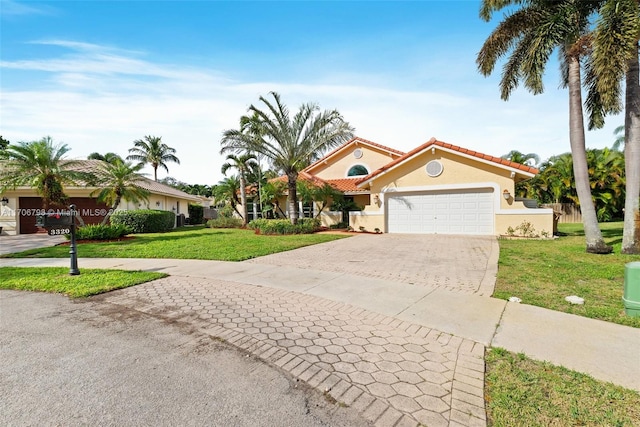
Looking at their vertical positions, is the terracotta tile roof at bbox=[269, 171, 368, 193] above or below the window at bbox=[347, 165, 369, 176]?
below

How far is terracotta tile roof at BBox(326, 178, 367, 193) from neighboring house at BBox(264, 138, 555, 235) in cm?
230

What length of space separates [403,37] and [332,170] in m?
14.3

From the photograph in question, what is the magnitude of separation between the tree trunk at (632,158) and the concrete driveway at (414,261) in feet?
12.2

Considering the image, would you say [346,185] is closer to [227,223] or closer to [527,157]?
[227,223]

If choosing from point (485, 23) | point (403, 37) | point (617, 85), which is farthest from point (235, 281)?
point (485, 23)

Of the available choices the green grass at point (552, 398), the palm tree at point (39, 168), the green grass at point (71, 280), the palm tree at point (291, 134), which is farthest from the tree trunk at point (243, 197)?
the green grass at point (552, 398)

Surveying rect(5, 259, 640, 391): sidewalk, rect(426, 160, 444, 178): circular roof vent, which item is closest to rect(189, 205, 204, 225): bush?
rect(426, 160, 444, 178): circular roof vent

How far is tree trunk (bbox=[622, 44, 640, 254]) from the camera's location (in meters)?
9.65

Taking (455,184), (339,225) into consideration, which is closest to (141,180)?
(339,225)

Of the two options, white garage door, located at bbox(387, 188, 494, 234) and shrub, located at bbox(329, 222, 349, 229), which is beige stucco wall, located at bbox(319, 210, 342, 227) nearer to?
shrub, located at bbox(329, 222, 349, 229)

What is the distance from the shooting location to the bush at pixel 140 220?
20094mm

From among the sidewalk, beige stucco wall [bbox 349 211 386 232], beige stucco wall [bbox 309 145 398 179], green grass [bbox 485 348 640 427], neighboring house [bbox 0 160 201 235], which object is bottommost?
green grass [bbox 485 348 640 427]

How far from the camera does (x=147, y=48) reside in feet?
34.3

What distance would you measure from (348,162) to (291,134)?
24.9 ft
